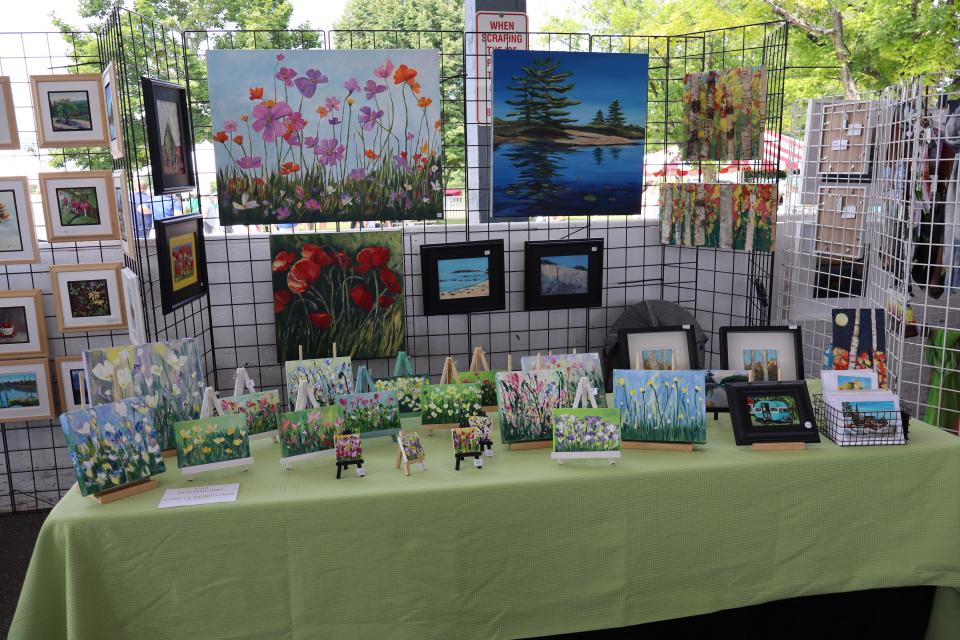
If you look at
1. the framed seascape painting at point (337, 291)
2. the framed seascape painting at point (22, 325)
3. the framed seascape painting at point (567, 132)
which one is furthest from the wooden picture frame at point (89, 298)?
the framed seascape painting at point (567, 132)

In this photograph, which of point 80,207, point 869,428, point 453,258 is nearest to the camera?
point 869,428

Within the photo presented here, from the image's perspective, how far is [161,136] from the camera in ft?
9.80

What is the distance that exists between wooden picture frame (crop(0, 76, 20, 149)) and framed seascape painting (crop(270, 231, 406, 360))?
3.80 ft

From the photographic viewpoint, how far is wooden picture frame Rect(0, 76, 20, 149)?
317cm

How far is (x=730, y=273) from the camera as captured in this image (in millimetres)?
4398

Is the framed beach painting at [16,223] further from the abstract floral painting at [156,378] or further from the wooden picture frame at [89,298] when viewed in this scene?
the abstract floral painting at [156,378]

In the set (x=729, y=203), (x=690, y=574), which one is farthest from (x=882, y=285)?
(x=690, y=574)

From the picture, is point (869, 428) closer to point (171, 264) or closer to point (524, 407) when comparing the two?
point (524, 407)

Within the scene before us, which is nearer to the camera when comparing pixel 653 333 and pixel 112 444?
pixel 112 444

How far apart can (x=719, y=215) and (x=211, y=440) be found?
2.81 metres

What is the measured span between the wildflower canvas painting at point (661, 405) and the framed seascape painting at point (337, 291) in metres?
1.74

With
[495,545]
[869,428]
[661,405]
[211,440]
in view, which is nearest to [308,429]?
[211,440]

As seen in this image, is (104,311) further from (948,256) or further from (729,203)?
(948,256)

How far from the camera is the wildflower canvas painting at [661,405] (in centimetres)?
233
